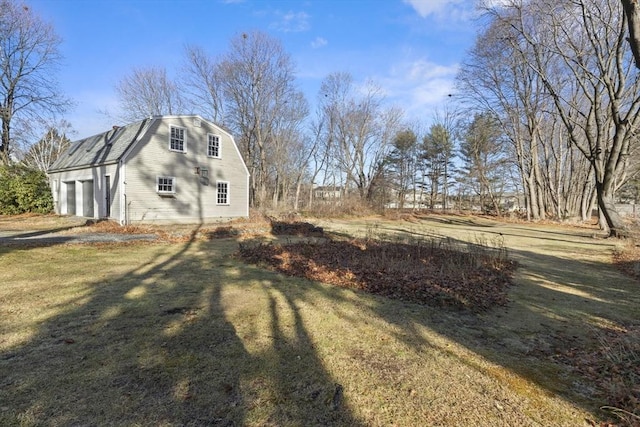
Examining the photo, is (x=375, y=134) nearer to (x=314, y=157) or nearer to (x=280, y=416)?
(x=314, y=157)

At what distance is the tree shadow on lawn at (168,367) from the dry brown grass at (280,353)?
0.01m

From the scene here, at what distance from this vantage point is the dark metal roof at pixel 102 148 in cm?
1473

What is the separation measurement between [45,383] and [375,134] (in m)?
32.4

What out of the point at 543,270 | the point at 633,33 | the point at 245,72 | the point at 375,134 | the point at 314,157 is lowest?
the point at 543,270

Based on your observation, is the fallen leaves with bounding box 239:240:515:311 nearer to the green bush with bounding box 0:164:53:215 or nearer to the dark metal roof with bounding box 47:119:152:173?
the dark metal roof with bounding box 47:119:152:173

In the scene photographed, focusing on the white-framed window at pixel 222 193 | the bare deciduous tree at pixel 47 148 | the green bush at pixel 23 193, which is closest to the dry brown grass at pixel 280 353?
the white-framed window at pixel 222 193

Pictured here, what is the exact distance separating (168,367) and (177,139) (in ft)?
50.4

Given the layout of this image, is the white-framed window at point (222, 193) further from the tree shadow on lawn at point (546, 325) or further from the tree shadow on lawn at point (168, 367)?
the tree shadow on lawn at point (546, 325)

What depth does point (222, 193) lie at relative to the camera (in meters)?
18.0

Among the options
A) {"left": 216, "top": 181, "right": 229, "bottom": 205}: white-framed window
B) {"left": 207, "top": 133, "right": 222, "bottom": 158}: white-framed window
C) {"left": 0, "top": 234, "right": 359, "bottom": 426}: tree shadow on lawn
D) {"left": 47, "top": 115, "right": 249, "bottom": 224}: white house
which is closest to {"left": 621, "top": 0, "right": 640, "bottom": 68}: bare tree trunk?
{"left": 0, "top": 234, "right": 359, "bottom": 426}: tree shadow on lawn

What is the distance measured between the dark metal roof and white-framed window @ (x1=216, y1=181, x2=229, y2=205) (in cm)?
473

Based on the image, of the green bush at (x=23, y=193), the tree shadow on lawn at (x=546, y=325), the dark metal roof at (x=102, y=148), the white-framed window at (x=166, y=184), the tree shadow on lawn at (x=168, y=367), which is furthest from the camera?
the green bush at (x=23, y=193)

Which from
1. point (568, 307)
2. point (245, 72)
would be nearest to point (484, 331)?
point (568, 307)

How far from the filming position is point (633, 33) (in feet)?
13.3
